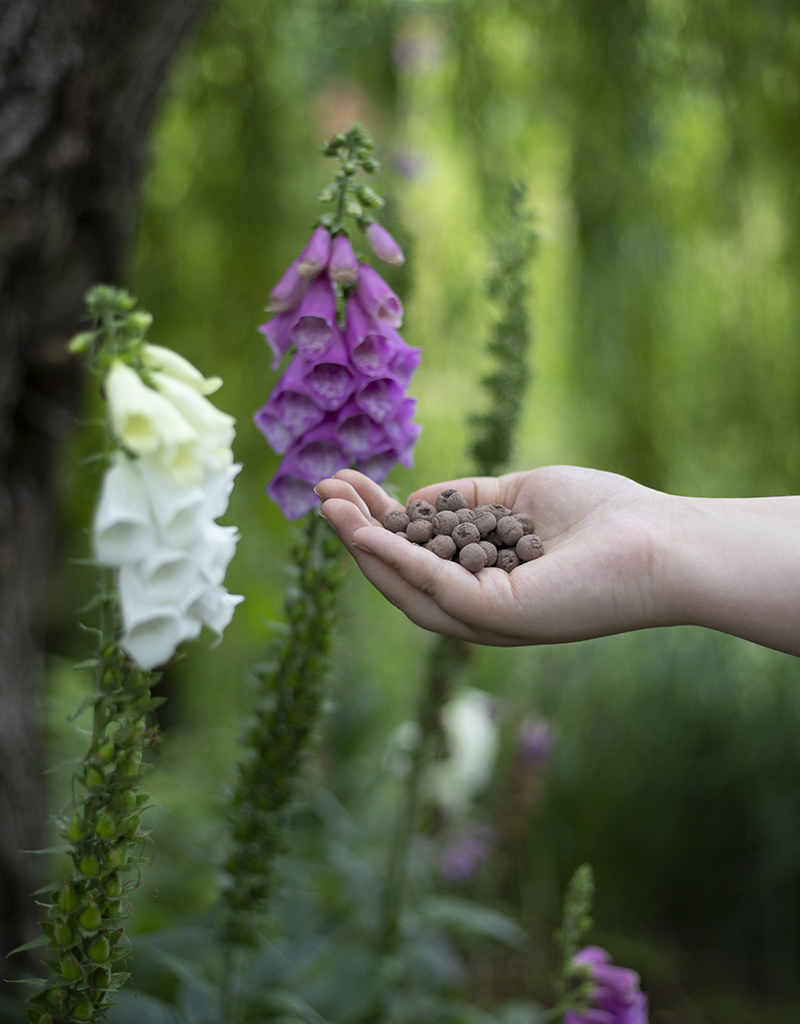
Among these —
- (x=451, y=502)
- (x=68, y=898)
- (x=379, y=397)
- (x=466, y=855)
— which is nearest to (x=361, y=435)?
(x=379, y=397)

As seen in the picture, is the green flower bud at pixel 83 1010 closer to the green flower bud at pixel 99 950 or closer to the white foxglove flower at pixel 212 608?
the green flower bud at pixel 99 950

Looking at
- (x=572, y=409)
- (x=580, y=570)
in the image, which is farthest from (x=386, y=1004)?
(x=572, y=409)

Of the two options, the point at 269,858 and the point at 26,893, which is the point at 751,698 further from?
the point at 26,893

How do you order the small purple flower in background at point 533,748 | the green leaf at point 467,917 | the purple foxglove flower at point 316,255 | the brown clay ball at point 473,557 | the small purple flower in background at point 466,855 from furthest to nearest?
the small purple flower in background at point 466,855, the small purple flower in background at point 533,748, the green leaf at point 467,917, the brown clay ball at point 473,557, the purple foxglove flower at point 316,255

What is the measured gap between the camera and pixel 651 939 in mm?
2869

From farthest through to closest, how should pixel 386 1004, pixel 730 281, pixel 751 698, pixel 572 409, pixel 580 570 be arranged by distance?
1. pixel 572 409
2. pixel 751 698
3. pixel 730 281
4. pixel 386 1004
5. pixel 580 570

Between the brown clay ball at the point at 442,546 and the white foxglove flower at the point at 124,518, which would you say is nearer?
the white foxglove flower at the point at 124,518

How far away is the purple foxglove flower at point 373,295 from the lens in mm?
1222

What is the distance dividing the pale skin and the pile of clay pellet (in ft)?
0.26

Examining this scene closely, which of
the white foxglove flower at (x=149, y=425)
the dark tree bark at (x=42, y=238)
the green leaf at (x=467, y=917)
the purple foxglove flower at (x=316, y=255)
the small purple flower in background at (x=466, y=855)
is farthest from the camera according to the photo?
the small purple flower in background at (x=466, y=855)

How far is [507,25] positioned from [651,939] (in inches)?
125

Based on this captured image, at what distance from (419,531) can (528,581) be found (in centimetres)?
24

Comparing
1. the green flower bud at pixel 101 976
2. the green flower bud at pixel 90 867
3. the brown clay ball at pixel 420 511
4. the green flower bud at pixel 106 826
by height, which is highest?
the brown clay ball at pixel 420 511

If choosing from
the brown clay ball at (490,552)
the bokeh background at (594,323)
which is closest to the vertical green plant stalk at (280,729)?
the brown clay ball at (490,552)
